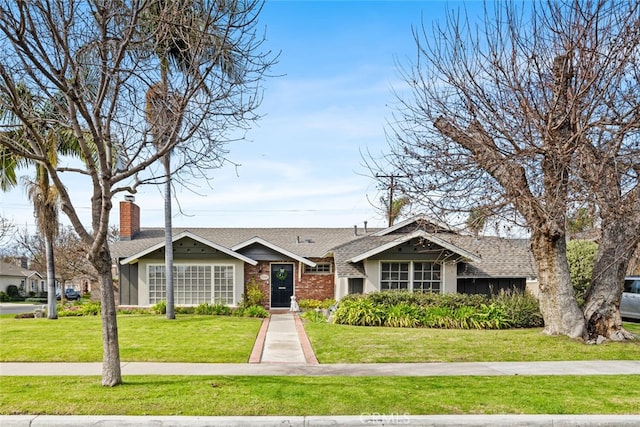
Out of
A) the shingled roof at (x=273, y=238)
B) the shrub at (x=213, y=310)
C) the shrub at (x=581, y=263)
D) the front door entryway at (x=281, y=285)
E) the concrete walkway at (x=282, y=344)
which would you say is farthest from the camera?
the shingled roof at (x=273, y=238)

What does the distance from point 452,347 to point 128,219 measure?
18.8 metres

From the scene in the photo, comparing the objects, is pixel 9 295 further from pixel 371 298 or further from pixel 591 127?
pixel 591 127

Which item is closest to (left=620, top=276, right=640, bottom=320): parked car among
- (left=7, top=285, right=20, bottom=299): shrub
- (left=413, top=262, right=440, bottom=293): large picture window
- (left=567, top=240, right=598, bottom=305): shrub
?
(left=567, top=240, right=598, bottom=305): shrub

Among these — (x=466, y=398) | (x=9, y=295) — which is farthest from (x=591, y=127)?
(x=9, y=295)

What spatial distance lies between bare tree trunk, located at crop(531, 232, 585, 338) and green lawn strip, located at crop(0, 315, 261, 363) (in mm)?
7701

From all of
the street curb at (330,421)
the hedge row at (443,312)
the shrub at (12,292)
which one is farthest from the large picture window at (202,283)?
the shrub at (12,292)

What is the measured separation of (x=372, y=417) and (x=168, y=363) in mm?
5011

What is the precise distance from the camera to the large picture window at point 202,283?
20688 mm

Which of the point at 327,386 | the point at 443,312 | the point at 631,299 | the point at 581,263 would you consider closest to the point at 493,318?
the point at 443,312

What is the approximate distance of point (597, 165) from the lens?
31.6ft

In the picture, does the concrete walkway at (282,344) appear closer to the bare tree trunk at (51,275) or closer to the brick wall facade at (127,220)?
the bare tree trunk at (51,275)

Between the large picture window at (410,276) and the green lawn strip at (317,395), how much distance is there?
11072 millimetres

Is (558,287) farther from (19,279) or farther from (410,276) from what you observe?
(19,279)

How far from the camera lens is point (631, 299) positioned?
17438 mm
